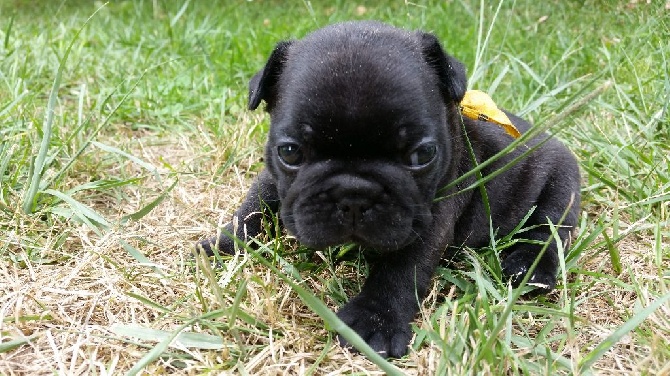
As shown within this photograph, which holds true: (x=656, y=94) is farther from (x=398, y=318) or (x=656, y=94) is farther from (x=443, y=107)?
(x=398, y=318)

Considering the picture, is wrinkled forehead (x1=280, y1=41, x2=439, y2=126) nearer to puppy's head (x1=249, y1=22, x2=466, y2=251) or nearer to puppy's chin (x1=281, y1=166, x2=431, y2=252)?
puppy's head (x1=249, y1=22, x2=466, y2=251)

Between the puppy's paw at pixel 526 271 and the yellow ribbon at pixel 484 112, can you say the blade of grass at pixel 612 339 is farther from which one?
the yellow ribbon at pixel 484 112

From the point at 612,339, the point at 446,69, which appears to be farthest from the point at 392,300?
the point at 446,69

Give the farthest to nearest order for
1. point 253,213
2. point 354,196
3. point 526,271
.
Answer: point 253,213, point 526,271, point 354,196

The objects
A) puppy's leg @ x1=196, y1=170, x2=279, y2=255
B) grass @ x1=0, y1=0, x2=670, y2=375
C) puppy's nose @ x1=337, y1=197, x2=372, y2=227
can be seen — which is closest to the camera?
grass @ x1=0, y1=0, x2=670, y2=375

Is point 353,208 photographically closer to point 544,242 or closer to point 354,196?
point 354,196

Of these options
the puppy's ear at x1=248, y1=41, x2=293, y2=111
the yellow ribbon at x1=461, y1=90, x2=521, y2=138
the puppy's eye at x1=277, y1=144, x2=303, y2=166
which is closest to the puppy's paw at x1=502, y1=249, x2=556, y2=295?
the yellow ribbon at x1=461, y1=90, x2=521, y2=138
